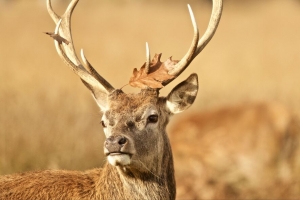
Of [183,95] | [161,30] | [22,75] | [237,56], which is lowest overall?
[183,95]

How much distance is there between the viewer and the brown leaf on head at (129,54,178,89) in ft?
22.4

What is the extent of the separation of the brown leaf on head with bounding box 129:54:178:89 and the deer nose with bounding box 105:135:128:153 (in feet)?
2.43

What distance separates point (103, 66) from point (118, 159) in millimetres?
12031

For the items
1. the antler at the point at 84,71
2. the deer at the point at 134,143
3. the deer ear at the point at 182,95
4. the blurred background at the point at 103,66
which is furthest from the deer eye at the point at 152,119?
the blurred background at the point at 103,66

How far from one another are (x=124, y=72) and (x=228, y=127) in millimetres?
3604

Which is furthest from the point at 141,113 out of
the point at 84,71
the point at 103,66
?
the point at 103,66

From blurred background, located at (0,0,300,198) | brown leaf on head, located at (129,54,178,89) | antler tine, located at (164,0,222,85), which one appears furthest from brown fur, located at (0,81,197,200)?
blurred background, located at (0,0,300,198)

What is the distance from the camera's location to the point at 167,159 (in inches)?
275

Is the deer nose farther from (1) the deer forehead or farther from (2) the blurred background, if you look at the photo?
(2) the blurred background

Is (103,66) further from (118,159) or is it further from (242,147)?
(118,159)

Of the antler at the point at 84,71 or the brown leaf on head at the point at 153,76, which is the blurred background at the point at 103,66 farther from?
the brown leaf on head at the point at 153,76

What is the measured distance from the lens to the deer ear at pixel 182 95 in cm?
720

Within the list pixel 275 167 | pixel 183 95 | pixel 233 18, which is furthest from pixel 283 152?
pixel 233 18

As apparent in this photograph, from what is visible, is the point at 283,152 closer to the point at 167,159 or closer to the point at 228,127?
the point at 228,127
